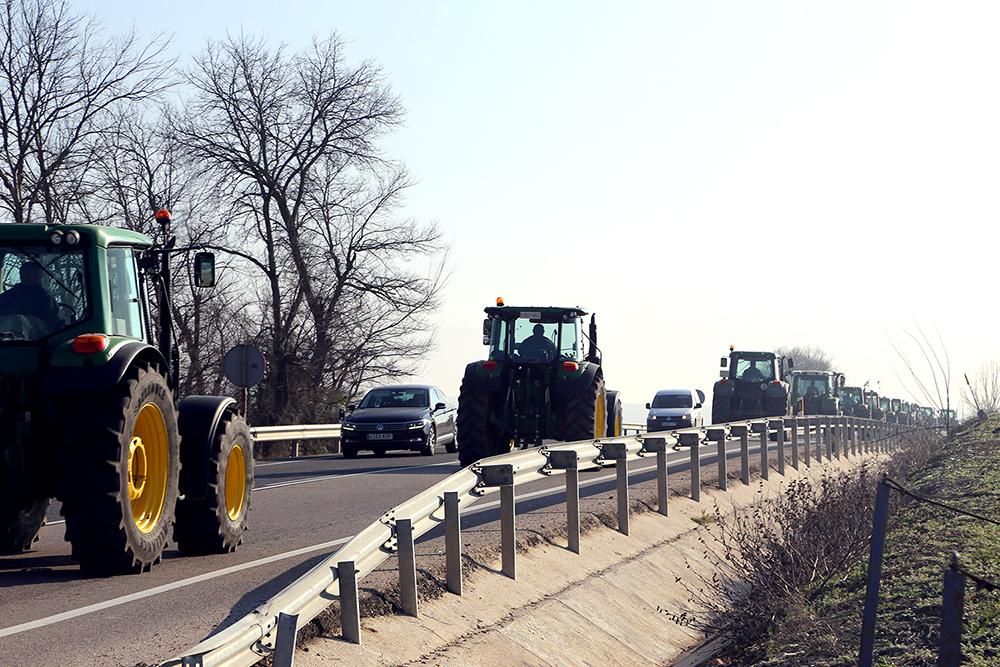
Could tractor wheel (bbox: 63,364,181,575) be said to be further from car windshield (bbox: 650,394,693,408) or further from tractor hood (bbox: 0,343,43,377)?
car windshield (bbox: 650,394,693,408)

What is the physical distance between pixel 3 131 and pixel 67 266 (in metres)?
24.2

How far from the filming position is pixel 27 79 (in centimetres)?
3369

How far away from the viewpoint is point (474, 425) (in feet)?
73.7

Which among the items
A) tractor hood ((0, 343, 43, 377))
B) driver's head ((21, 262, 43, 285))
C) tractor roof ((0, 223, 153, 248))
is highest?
tractor roof ((0, 223, 153, 248))

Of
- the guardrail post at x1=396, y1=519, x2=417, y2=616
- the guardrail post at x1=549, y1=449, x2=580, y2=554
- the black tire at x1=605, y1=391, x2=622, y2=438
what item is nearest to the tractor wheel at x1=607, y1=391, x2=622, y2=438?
the black tire at x1=605, y1=391, x2=622, y2=438

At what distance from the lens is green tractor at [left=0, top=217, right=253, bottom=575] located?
982 centimetres

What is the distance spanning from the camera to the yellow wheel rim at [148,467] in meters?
10.5

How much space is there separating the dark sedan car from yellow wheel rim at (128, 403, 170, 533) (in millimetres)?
18985

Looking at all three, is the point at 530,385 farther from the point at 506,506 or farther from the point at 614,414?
the point at 506,506

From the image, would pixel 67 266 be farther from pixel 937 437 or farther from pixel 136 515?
pixel 937 437

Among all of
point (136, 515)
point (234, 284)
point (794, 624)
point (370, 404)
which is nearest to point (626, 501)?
point (794, 624)

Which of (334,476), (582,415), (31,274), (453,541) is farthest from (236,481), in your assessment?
(582,415)

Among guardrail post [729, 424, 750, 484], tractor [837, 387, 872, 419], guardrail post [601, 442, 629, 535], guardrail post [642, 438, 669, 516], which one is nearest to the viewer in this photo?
guardrail post [601, 442, 629, 535]

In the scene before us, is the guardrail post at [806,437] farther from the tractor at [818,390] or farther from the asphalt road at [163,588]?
the tractor at [818,390]
